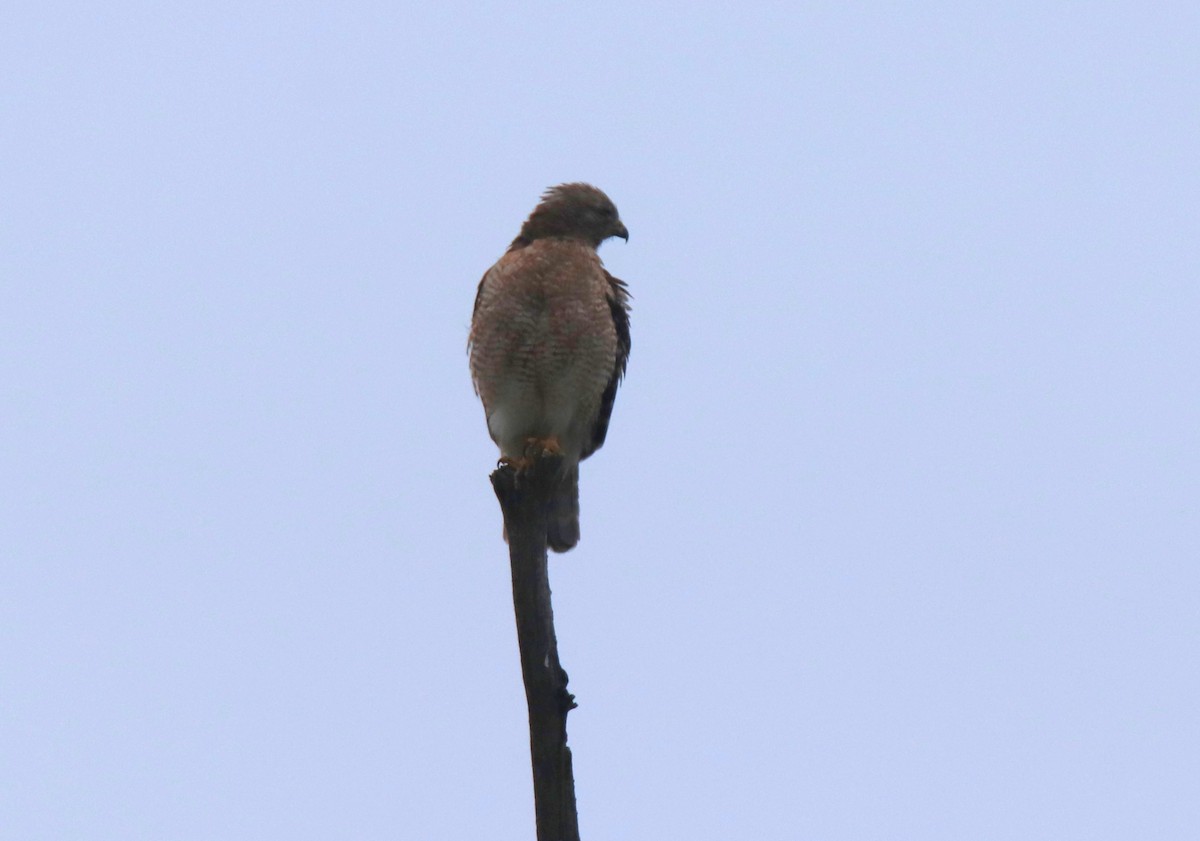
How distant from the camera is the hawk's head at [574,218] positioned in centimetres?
806

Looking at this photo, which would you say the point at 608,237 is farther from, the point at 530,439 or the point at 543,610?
the point at 543,610

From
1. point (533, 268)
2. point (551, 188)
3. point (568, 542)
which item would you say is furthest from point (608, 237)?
point (568, 542)

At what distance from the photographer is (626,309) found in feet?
25.8

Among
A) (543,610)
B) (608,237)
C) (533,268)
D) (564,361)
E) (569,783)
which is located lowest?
(569,783)

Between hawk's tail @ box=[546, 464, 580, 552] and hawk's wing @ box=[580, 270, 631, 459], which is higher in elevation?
hawk's wing @ box=[580, 270, 631, 459]

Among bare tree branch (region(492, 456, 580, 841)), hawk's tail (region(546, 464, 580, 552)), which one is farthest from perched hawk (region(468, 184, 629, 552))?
bare tree branch (region(492, 456, 580, 841))

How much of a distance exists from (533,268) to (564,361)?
Answer: 50 cm

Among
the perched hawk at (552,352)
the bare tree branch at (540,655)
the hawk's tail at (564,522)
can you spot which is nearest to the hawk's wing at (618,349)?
the perched hawk at (552,352)

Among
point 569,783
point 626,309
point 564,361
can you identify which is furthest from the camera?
point 626,309

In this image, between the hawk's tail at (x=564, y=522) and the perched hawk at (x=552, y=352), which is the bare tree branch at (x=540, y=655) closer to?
the perched hawk at (x=552, y=352)

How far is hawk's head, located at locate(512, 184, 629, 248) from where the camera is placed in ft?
26.5

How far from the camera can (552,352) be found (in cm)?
734

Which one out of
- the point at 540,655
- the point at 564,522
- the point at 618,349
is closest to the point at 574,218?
the point at 618,349

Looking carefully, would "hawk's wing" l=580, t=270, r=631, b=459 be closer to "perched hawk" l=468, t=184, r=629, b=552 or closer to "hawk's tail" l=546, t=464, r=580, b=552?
"perched hawk" l=468, t=184, r=629, b=552
